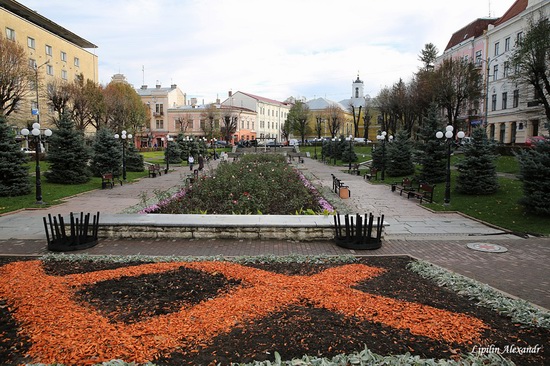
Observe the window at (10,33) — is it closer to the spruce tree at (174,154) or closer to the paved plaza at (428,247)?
the spruce tree at (174,154)

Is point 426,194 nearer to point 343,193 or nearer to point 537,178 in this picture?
point 343,193

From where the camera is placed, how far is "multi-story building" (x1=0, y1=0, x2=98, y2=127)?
120ft

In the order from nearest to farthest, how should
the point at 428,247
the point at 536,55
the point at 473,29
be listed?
the point at 428,247, the point at 536,55, the point at 473,29

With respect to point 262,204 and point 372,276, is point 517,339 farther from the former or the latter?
point 262,204

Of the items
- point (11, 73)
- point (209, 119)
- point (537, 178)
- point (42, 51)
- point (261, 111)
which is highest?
point (42, 51)

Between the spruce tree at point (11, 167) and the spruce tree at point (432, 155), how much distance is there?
20.2 metres

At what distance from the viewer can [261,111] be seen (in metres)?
85.1

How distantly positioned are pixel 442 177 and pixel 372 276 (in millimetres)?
16178

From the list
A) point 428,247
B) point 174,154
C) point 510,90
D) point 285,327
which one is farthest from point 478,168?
point 174,154

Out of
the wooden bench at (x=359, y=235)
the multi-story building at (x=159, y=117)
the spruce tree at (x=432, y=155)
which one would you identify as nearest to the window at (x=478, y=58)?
the spruce tree at (x=432, y=155)

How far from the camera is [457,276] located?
21.0 feet

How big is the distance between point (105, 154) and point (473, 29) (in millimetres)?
46516

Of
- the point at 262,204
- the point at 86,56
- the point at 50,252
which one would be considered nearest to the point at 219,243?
the point at 262,204

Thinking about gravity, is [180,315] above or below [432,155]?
below
